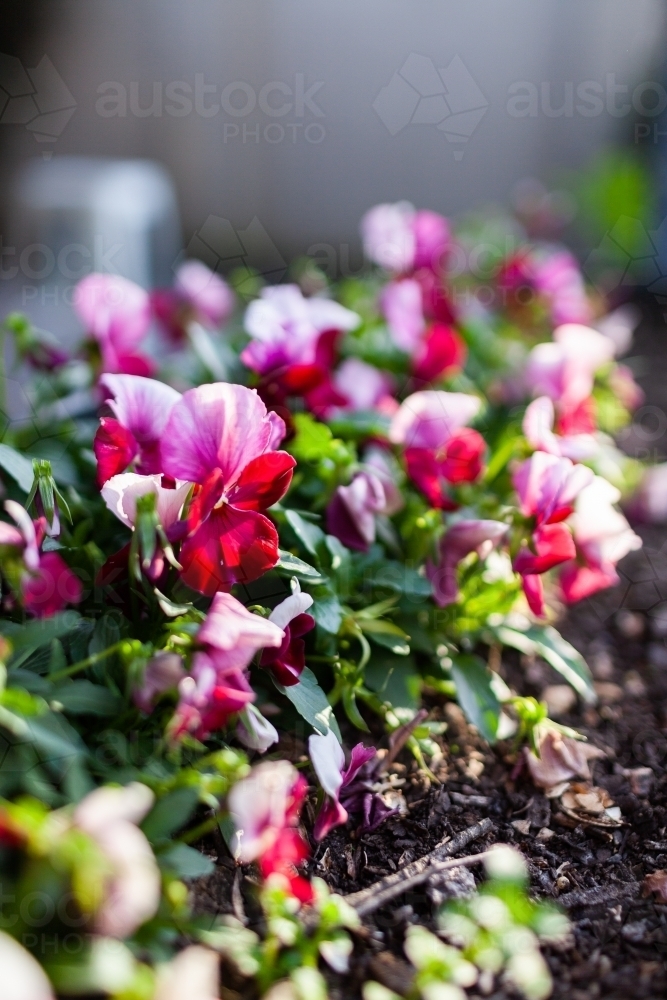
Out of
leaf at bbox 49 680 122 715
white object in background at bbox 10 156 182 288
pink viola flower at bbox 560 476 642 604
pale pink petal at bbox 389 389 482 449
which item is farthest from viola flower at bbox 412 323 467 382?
white object in background at bbox 10 156 182 288

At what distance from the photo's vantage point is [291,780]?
2.28 feet

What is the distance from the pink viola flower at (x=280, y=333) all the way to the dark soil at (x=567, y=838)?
0.41 metres

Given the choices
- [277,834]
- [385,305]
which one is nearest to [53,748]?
[277,834]

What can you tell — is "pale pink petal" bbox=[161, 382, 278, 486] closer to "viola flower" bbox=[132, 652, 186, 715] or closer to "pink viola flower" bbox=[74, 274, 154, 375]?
"viola flower" bbox=[132, 652, 186, 715]

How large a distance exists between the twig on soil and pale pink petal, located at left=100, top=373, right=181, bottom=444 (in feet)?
1.43

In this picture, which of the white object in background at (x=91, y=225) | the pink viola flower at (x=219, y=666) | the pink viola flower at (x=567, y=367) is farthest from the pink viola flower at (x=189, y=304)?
the pink viola flower at (x=219, y=666)

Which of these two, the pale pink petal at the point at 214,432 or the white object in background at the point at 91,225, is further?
the white object in background at the point at 91,225

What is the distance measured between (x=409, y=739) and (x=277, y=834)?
27 centimetres

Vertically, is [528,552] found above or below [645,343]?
above

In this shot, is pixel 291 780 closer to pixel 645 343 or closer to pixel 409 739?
pixel 409 739

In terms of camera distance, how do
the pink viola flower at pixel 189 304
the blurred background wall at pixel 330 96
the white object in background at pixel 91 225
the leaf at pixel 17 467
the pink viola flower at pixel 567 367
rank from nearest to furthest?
the leaf at pixel 17 467, the pink viola flower at pixel 567 367, the pink viola flower at pixel 189 304, the white object in background at pixel 91 225, the blurred background wall at pixel 330 96

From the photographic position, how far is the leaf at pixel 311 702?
0.78 meters

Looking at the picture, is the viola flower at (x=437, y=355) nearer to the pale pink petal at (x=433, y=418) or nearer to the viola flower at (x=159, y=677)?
the pale pink petal at (x=433, y=418)

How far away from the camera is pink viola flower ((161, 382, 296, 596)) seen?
0.73m
